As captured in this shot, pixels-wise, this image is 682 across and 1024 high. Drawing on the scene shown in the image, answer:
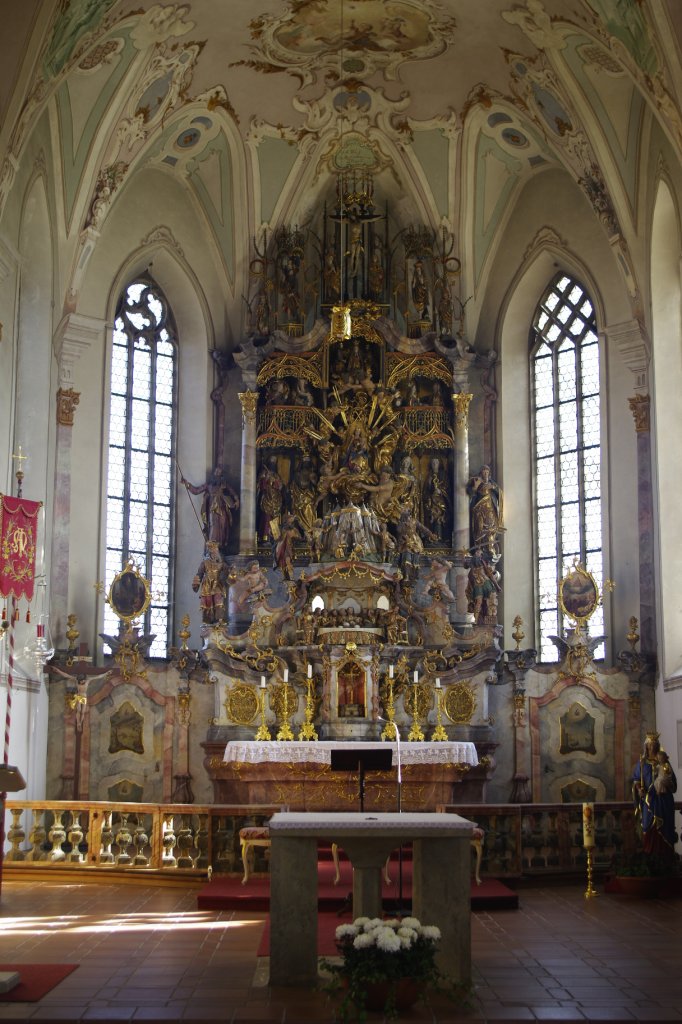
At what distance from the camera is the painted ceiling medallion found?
22.5 m

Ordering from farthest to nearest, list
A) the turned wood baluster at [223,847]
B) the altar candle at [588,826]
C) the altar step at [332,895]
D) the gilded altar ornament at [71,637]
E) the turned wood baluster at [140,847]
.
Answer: the gilded altar ornament at [71,637] → the turned wood baluster at [140,847] → the turned wood baluster at [223,847] → the altar candle at [588,826] → the altar step at [332,895]

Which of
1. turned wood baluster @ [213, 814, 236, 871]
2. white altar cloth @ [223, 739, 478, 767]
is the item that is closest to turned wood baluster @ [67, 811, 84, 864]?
turned wood baluster @ [213, 814, 236, 871]

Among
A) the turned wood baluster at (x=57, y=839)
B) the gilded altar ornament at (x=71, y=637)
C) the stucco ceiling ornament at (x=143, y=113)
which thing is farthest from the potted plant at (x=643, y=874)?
the stucco ceiling ornament at (x=143, y=113)

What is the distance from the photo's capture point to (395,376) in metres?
25.2

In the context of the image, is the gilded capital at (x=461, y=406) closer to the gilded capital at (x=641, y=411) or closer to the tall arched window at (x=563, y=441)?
the tall arched window at (x=563, y=441)

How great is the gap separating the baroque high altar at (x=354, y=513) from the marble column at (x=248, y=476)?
0.03 meters

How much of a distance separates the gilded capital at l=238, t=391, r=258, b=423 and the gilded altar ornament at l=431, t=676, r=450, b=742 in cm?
625

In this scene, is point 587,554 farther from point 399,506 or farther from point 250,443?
point 250,443

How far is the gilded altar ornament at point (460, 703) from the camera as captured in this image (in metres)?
22.6

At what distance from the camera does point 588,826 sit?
16.3 m

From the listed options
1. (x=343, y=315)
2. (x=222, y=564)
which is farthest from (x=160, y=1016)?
(x=222, y=564)

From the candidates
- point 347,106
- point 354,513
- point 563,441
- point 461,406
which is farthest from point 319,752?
point 347,106

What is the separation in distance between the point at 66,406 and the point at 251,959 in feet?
45.4

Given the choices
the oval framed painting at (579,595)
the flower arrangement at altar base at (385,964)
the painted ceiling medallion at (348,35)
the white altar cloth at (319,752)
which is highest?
the painted ceiling medallion at (348,35)
